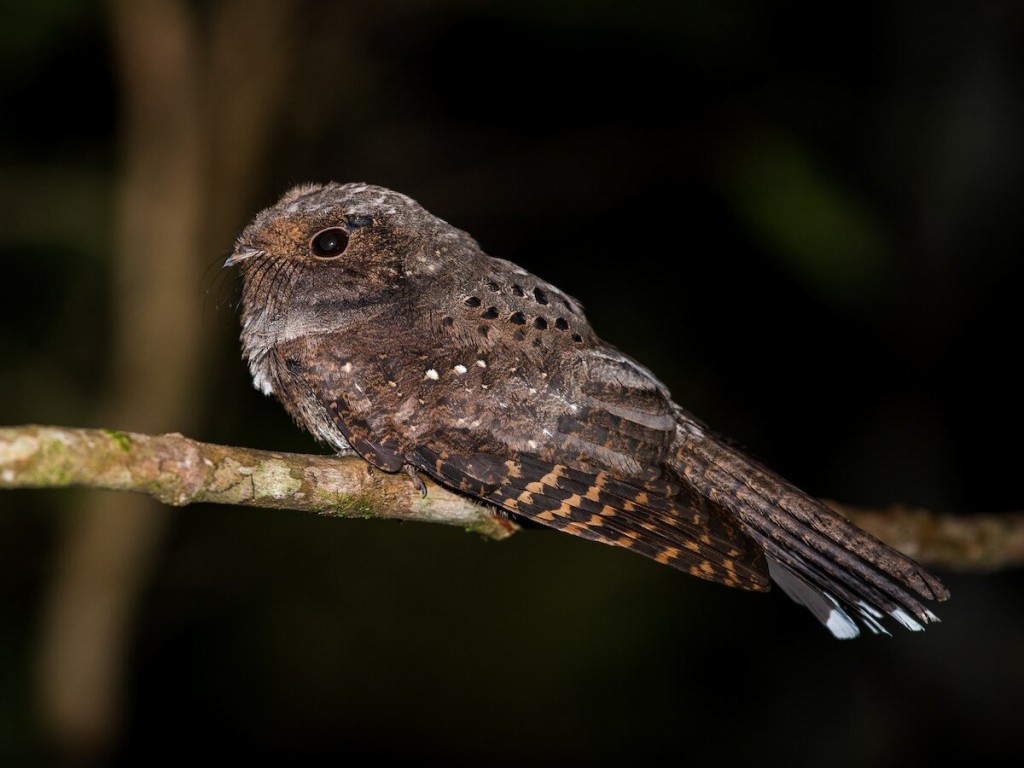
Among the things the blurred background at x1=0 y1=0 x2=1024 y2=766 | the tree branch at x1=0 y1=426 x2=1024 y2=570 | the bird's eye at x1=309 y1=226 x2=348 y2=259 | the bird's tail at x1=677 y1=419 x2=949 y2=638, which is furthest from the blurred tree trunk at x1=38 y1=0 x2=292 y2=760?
the bird's tail at x1=677 y1=419 x2=949 y2=638

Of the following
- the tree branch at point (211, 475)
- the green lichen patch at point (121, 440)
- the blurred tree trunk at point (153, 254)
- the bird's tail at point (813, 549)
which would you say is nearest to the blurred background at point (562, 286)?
the blurred tree trunk at point (153, 254)

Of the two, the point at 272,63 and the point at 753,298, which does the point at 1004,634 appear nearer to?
the point at 753,298

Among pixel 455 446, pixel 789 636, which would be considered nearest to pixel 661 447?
pixel 455 446

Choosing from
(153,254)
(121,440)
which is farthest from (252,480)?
(153,254)

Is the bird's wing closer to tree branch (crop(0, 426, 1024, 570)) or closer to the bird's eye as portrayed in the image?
tree branch (crop(0, 426, 1024, 570))

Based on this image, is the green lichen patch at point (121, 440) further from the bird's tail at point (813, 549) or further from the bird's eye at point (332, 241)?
the bird's tail at point (813, 549)
